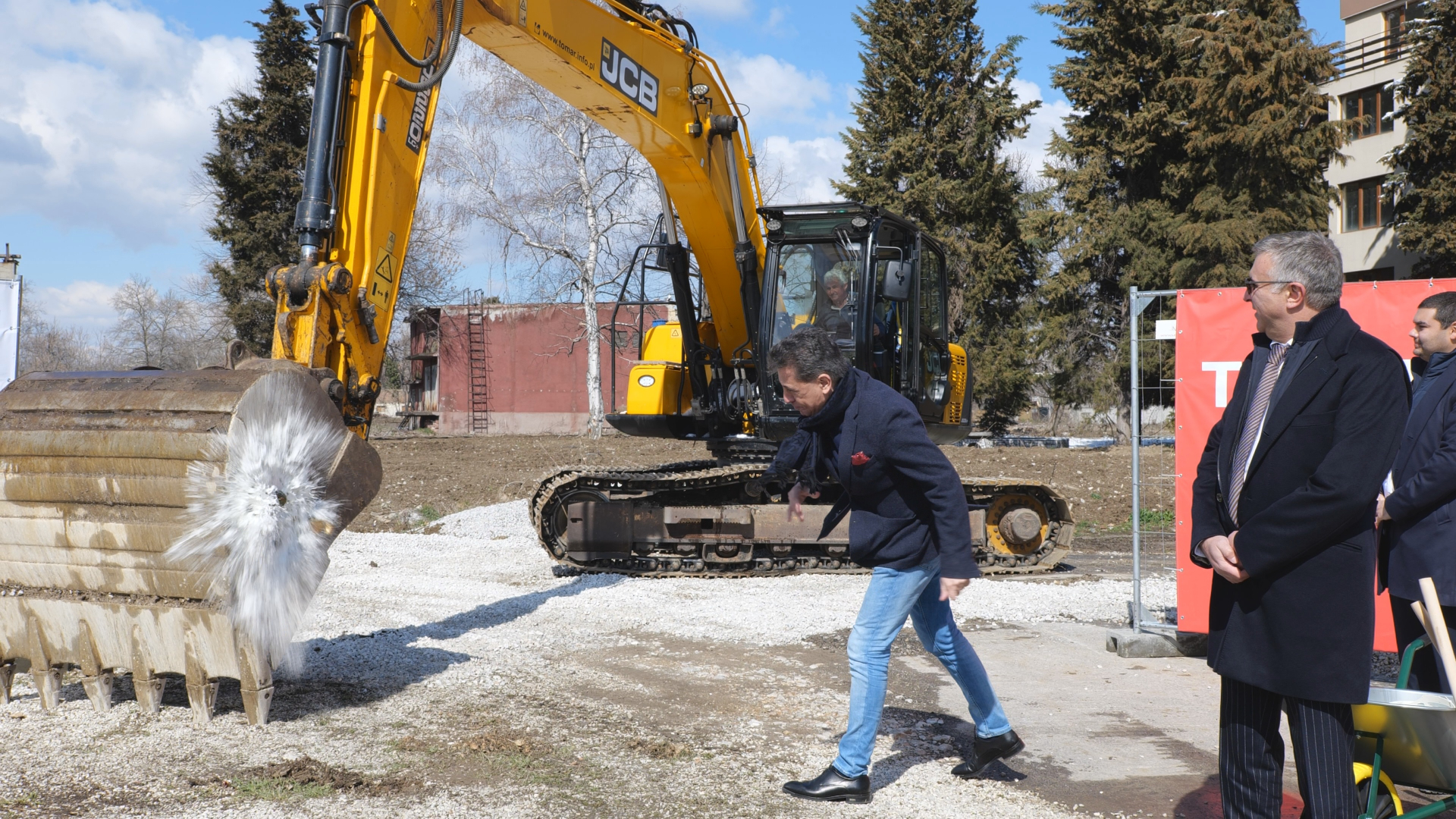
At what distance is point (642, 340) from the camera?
9.40 m

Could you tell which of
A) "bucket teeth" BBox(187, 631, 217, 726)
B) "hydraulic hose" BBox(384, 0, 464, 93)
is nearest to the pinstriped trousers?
"bucket teeth" BBox(187, 631, 217, 726)

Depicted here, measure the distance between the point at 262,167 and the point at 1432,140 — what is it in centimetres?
2869

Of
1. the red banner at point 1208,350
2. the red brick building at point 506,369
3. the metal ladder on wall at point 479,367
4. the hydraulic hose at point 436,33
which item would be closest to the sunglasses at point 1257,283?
the red banner at point 1208,350

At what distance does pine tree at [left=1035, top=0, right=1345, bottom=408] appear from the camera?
72.6 feet

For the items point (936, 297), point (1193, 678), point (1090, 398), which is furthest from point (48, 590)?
point (1090, 398)

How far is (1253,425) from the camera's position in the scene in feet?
9.21

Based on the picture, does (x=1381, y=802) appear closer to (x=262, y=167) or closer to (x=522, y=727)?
(x=522, y=727)

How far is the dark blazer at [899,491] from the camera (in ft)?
12.0

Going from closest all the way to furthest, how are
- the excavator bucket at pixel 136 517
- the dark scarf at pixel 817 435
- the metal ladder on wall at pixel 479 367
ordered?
the dark scarf at pixel 817 435 < the excavator bucket at pixel 136 517 < the metal ladder on wall at pixel 479 367

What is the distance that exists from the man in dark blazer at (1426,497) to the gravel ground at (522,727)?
1.50 m

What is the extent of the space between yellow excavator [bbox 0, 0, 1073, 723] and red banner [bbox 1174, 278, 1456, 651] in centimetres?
214

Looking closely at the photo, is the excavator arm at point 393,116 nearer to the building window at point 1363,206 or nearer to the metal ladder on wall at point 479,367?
the building window at point 1363,206

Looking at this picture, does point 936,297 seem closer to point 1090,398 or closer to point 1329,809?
point 1329,809

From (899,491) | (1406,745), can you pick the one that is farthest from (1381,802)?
(899,491)
